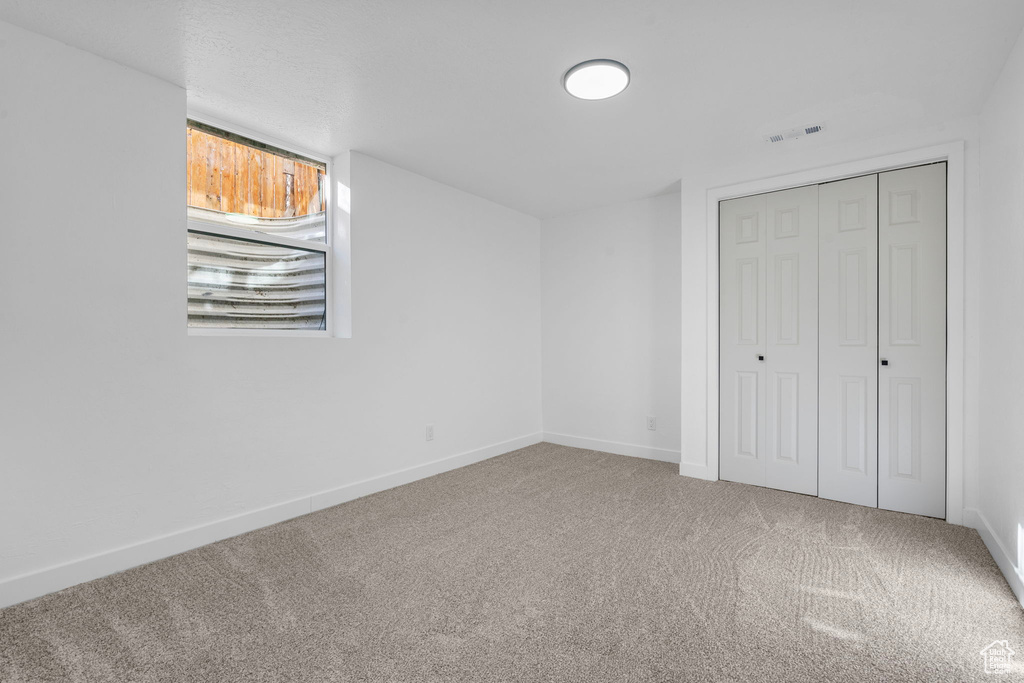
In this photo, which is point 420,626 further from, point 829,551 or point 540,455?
point 540,455

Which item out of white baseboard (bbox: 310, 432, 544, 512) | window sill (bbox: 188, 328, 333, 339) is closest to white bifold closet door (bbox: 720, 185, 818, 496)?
white baseboard (bbox: 310, 432, 544, 512)

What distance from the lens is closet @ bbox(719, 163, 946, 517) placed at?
303 cm

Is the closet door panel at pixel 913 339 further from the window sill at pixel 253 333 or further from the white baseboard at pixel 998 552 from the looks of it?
the window sill at pixel 253 333

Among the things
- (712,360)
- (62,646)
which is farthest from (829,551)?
(62,646)

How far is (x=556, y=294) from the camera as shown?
521 cm

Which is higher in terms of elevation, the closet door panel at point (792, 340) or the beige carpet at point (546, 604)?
the closet door panel at point (792, 340)

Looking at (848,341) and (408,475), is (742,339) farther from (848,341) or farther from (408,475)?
(408,475)

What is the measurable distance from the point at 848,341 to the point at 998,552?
139 cm

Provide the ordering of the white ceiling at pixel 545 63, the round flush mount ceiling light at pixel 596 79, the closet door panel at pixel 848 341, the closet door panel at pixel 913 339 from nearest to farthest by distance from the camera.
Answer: the white ceiling at pixel 545 63 < the round flush mount ceiling light at pixel 596 79 < the closet door panel at pixel 913 339 < the closet door panel at pixel 848 341

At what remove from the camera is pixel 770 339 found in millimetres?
3604

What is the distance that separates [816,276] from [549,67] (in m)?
2.40

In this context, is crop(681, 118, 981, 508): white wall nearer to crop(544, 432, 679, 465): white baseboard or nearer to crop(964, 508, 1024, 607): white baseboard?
crop(964, 508, 1024, 607): white baseboard

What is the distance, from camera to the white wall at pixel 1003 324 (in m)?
2.14

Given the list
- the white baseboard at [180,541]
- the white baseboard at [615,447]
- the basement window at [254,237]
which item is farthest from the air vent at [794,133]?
the white baseboard at [180,541]
